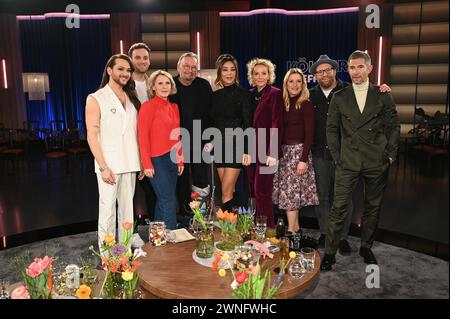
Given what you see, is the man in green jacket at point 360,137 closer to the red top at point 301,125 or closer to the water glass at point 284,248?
the red top at point 301,125

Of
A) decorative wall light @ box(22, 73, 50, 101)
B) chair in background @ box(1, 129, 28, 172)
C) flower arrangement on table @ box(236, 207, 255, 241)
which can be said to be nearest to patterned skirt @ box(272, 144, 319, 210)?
flower arrangement on table @ box(236, 207, 255, 241)

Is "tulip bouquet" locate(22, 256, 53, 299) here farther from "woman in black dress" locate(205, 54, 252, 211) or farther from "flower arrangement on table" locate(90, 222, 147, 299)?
"woman in black dress" locate(205, 54, 252, 211)

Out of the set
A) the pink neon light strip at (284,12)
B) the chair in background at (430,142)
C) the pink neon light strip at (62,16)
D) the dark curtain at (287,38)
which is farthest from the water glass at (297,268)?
the pink neon light strip at (62,16)

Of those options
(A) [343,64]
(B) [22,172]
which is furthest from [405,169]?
(B) [22,172]

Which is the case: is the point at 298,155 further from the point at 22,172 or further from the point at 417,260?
the point at 22,172

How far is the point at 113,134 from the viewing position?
9.86 feet

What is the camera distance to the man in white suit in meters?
2.94

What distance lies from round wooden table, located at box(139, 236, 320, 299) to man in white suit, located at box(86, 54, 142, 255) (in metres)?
0.77

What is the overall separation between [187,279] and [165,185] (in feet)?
4.33

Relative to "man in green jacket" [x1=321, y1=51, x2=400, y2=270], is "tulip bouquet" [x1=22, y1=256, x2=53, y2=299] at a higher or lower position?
lower

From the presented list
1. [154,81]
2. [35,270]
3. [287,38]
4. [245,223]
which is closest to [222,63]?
[154,81]

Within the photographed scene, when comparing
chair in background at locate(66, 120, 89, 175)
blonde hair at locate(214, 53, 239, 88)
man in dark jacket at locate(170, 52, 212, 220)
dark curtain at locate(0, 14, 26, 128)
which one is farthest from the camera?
dark curtain at locate(0, 14, 26, 128)

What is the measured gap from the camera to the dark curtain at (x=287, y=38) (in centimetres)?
1058
